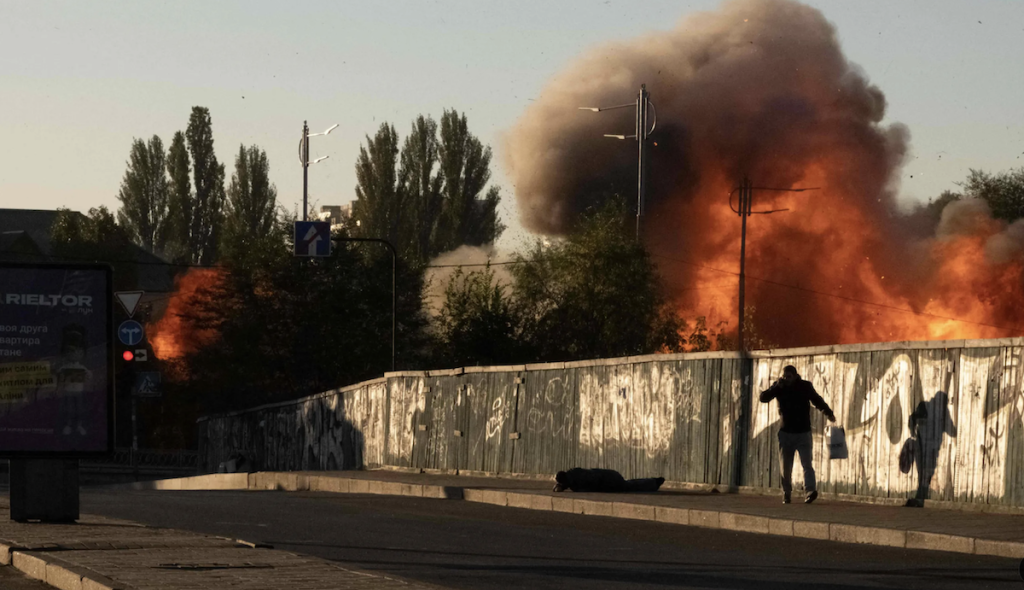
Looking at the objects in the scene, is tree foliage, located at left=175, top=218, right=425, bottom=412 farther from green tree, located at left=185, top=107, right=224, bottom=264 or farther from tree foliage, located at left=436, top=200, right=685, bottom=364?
green tree, located at left=185, top=107, right=224, bottom=264

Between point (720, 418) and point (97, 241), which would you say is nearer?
point (720, 418)

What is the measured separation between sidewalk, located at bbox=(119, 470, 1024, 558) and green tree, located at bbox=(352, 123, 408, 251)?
2724 inches

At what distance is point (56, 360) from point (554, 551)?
4.65 meters

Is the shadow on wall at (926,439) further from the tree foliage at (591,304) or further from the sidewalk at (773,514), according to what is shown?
the tree foliage at (591,304)

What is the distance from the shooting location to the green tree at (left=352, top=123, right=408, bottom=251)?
302 feet

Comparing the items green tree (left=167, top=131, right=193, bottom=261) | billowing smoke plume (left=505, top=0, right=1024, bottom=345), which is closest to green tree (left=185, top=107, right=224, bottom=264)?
green tree (left=167, top=131, right=193, bottom=261)

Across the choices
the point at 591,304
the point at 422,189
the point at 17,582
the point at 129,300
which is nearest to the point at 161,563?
the point at 17,582

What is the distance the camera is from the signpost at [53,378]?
40.4ft

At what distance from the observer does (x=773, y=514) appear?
47.6 feet

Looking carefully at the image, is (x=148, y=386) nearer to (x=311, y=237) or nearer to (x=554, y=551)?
(x=311, y=237)

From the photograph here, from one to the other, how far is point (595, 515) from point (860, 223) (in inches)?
2381

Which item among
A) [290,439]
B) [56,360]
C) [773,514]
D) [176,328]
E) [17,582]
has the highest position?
[176,328]

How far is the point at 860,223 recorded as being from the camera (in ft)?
243

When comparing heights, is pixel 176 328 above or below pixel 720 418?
above
